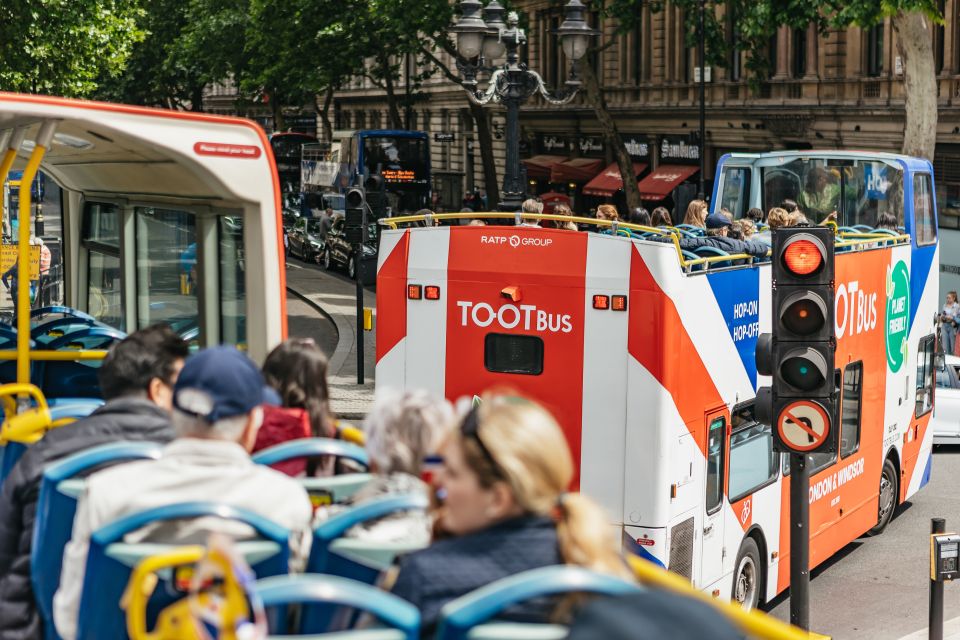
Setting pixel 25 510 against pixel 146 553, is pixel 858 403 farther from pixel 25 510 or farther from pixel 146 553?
pixel 146 553

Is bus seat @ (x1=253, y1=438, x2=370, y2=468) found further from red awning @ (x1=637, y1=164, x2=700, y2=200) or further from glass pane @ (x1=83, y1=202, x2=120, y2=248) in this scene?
red awning @ (x1=637, y1=164, x2=700, y2=200)

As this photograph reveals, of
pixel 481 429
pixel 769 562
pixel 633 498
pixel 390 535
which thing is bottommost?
pixel 769 562

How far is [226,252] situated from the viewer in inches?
280

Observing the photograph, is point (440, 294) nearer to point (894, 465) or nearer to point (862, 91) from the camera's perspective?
point (894, 465)

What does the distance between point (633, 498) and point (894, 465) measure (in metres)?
5.89

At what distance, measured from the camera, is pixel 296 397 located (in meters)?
5.01

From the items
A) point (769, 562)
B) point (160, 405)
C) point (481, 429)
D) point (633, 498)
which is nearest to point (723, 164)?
point (769, 562)

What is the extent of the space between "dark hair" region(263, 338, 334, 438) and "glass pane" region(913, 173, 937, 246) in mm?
10670

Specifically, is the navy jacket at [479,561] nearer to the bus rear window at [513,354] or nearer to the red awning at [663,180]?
the bus rear window at [513,354]

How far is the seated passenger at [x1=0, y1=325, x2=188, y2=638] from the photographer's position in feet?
14.3

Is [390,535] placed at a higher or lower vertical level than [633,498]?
higher

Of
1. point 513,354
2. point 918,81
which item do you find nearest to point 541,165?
point 918,81

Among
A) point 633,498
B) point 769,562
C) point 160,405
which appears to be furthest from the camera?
point 769,562

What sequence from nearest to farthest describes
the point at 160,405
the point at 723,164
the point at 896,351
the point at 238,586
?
the point at 238,586, the point at 160,405, the point at 896,351, the point at 723,164
